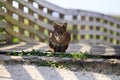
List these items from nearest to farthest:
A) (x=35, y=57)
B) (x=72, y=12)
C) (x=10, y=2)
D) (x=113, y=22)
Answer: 1. (x=35, y=57)
2. (x=10, y=2)
3. (x=72, y=12)
4. (x=113, y=22)

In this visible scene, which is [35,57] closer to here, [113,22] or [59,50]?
[59,50]

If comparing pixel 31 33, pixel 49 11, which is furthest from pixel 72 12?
pixel 31 33

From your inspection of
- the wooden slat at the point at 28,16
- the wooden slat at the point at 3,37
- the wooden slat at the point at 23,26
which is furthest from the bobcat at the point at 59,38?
the wooden slat at the point at 23,26

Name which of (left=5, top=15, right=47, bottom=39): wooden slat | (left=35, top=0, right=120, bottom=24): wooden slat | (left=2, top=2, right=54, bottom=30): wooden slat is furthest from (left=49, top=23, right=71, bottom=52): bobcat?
(left=35, top=0, right=120, bottom=24): wooden slat

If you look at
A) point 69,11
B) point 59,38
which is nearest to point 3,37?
point 59,38

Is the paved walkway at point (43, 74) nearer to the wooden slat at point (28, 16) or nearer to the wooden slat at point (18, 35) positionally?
the wooden slat at point (28, 16)

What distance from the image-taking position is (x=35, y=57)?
5.18 metres

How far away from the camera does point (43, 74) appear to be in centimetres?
473

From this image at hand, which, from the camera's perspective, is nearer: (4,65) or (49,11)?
(4,65)

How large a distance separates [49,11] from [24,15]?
1.23m

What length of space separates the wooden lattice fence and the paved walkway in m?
2.32

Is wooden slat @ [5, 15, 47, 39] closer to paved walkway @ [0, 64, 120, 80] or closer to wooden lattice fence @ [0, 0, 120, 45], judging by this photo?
wooden lattice fence @ [0, 0, 120, 45]

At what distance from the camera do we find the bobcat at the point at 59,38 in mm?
5780

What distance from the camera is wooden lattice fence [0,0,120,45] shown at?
8.32m
